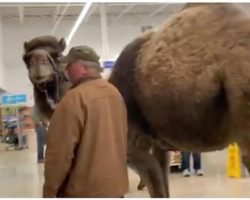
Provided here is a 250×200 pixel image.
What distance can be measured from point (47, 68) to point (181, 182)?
389cm

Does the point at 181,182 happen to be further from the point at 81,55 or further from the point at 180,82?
the point at 81,55

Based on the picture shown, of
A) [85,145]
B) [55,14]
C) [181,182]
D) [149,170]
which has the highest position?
[55,14]

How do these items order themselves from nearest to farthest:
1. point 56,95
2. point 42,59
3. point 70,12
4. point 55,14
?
point 42,59 < point 56,95 < point 55,14 < point 70,12

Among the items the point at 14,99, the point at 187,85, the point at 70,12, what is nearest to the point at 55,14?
the point at 70,12

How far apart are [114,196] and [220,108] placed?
889 mm

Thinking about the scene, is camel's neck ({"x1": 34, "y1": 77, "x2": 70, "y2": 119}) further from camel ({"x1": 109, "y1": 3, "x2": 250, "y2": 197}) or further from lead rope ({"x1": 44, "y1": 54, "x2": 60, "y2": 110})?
camel ({"x1": 109, "y1": 3, "x2": 250, "y2": 197})

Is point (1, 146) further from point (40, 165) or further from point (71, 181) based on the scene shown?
point (71, 181)

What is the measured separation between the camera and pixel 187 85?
9.47ft

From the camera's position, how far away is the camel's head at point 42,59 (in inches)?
113

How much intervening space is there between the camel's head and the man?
23.3 inches

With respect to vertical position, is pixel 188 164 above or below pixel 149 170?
below

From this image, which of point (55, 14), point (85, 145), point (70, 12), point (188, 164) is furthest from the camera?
point (70, 12)

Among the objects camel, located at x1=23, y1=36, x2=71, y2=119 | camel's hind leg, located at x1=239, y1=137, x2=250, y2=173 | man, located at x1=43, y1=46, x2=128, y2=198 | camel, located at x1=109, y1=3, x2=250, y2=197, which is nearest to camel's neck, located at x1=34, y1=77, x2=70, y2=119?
camel, located at x1=23, y1=36, x2=71, y2=119

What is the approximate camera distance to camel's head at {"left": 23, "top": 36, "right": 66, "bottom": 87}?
2.86 metres
